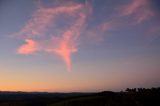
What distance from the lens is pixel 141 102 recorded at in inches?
2194

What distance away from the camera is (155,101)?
55.8m

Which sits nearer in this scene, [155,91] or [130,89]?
[155,91]

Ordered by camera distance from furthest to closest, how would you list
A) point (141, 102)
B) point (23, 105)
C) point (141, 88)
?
1. point (23, 105)
2. point (141, 88)
3. point (141, 102)

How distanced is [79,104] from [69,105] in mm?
2738

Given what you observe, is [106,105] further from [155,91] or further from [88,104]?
[155,91]

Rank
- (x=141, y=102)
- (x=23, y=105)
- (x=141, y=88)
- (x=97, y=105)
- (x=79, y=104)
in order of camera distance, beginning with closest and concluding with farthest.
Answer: (x=141, y=102)
(x=97, y=105)
(x=79, y=104)
(x=141, y=88)
(x=23, y=105)

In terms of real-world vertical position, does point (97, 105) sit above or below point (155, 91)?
below

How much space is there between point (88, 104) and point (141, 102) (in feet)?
44.1

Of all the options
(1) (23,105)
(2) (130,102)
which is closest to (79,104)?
(2) (130,102)

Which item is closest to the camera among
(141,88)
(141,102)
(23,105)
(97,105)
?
(141,102)

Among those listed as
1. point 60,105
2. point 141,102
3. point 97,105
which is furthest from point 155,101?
point 60,105

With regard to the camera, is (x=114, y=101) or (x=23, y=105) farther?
(x=23, y=105)

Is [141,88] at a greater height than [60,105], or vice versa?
[141,88]

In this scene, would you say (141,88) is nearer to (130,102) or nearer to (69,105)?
(130,102)
